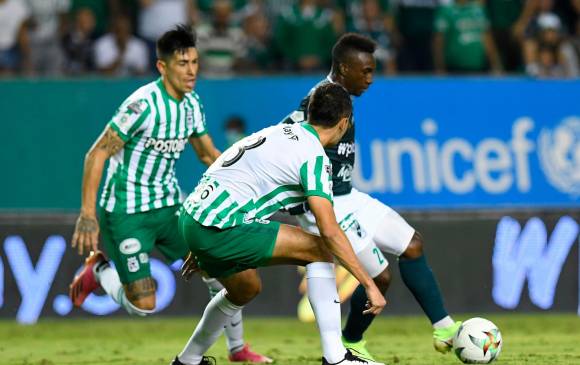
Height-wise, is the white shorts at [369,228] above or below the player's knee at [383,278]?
above

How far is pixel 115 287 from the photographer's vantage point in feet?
30.6

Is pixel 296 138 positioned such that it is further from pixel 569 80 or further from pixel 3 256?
pixel 569 80

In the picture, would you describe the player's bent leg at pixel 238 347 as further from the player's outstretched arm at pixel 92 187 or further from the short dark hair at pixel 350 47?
the short dark hair at pixel 350 47

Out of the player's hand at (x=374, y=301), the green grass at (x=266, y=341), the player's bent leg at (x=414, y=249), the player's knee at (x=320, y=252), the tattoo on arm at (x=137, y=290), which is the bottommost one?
the green grass at (x=266, y=341)

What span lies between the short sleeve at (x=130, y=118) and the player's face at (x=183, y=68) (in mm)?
292

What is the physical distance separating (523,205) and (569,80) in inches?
59.1

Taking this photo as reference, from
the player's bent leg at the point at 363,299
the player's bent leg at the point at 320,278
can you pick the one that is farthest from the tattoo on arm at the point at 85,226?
the player's bent leg at the point at 363,299

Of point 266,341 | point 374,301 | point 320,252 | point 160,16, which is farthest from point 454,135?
point 374,301

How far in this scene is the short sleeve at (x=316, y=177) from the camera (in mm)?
7160

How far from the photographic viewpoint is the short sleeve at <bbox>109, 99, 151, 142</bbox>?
29.2ft

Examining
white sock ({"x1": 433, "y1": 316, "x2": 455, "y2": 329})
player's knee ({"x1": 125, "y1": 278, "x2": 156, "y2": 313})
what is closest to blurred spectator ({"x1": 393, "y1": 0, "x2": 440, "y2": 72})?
player's knee ({"x1": 125, "y1": 278, "x2": 156, "y2": 313})

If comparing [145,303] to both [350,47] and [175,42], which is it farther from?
[350,47]

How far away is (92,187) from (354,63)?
6.53ft

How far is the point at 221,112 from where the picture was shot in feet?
45.2
